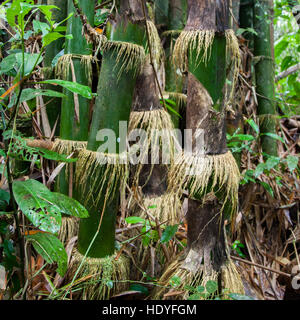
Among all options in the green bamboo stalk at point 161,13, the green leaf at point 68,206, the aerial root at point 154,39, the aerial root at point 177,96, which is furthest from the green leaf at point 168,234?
the green bamboo stalk at point 161,13

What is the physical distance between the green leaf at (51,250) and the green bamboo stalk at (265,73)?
5.44 ft

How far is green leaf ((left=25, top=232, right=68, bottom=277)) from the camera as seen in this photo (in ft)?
2.52

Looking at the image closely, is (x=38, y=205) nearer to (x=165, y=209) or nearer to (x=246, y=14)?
(x=165, y=209)

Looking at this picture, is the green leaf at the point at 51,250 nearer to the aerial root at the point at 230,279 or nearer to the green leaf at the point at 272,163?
the aerial root at the point at 230,279

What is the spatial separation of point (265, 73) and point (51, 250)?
6.19 ft

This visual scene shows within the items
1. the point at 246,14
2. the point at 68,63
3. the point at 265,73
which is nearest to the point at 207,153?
the point at 68,63

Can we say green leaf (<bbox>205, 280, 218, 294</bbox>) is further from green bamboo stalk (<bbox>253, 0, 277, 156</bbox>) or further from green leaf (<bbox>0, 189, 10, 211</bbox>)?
green bamboo stalk (<bbox>253, 0, 277, 156</bbox>)

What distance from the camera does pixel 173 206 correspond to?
1.36 m

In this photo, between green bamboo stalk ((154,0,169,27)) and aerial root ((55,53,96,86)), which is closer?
aerial root ((55,53,96,86))

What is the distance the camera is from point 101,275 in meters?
1.03

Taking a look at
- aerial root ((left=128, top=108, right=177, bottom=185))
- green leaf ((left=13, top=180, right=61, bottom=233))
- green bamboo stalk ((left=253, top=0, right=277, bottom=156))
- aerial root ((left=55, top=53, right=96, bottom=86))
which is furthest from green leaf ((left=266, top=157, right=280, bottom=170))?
green leaf ((left=13, top=180, right=61, bottom=233))

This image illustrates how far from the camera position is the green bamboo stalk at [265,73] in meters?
2.14

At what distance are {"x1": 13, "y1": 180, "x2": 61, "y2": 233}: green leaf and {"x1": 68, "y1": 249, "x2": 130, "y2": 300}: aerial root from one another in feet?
1.17

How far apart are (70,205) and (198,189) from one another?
1.18 feet
